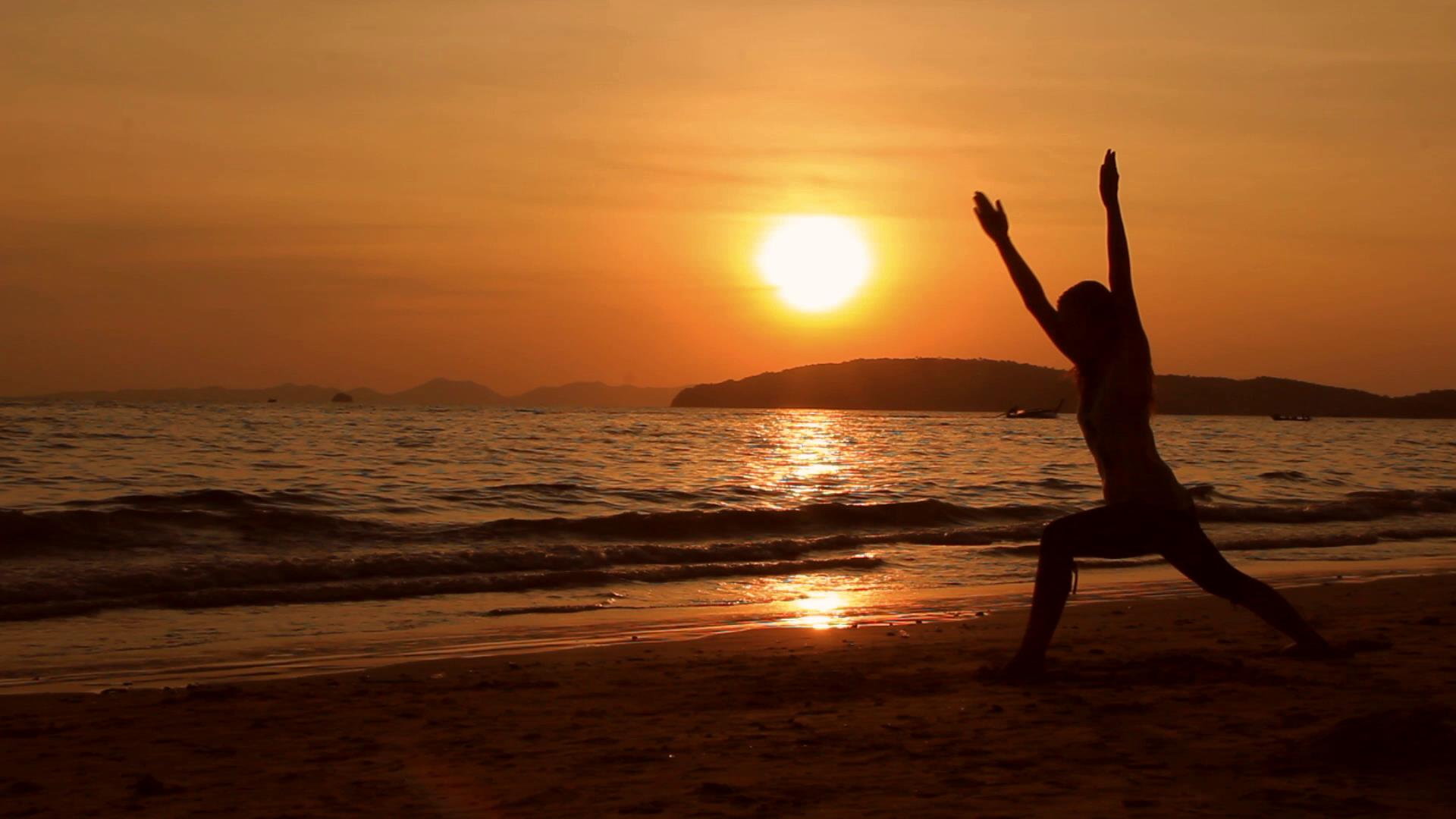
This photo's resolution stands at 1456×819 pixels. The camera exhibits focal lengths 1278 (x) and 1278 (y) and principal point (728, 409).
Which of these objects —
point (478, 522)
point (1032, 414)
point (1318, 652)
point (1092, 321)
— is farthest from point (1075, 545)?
point (1032, 414)

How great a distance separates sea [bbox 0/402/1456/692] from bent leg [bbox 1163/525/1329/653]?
152 inches

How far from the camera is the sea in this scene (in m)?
9.45

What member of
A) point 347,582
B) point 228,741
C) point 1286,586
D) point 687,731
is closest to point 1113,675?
point 687,731

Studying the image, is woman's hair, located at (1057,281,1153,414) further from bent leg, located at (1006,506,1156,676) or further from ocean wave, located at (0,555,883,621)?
ocean wave, located at (0,555,883,621)

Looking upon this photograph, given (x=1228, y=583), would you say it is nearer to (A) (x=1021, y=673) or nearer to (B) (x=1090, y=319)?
(A) (x=1021, y=673)

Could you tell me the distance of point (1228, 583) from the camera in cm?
586

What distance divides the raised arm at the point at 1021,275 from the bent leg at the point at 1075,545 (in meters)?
0.75

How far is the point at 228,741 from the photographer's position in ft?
18.1

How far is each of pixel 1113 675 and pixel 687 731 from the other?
7.45ft

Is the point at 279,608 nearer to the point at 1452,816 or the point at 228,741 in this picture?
the point at 228,741

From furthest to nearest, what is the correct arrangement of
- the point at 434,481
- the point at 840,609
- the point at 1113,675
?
the point at 434,481
the point at 840,609
the point at 1113,675

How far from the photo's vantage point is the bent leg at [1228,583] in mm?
5680

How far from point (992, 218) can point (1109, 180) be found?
20.0 inches

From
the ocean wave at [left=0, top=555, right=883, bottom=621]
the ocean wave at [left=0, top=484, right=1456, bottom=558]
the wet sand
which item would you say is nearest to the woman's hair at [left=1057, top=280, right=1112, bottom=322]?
the wet sand
